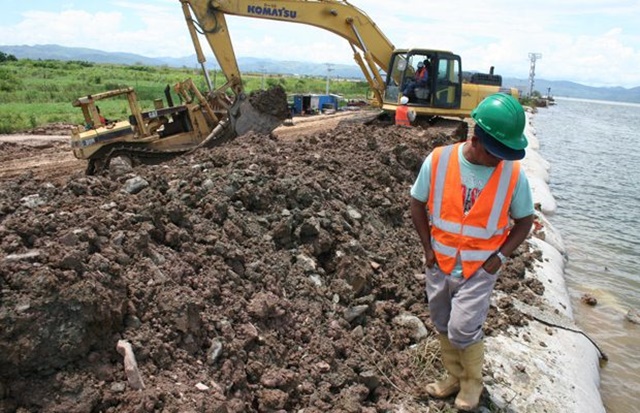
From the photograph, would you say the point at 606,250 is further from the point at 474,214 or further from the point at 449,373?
the point at 474,214

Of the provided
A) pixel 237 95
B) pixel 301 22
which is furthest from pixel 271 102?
pixel 301 22

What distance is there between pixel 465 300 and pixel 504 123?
1076 mm

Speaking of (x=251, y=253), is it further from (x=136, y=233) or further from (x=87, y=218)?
(x=87, y=218)

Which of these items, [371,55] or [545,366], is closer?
[545,366]

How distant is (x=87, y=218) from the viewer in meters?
3.51

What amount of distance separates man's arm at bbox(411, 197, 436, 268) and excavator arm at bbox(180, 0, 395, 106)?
24.0 feet

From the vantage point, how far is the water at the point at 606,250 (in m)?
5.40

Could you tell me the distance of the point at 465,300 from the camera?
3148 millimetres

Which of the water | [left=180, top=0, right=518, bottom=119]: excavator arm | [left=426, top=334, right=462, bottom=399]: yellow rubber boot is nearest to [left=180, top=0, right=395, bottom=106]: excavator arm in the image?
[left=180, top=0, right=518, bottom=119]: excavator arm

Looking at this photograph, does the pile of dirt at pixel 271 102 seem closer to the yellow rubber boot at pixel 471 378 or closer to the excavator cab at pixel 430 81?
the excavator cab at pixel 430 81

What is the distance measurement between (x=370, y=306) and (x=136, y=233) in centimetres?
195

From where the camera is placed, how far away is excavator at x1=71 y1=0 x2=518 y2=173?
8.49 metres

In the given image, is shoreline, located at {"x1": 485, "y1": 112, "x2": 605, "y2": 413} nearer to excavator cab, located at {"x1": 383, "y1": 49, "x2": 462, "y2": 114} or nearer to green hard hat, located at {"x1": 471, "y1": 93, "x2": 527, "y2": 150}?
green hard hat, located at {"x1": 471, "y1": 93, "x2": 527, "y2": 150}

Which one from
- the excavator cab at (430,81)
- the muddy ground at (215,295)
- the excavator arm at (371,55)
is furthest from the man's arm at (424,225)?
the excavator cab at (430,81)
